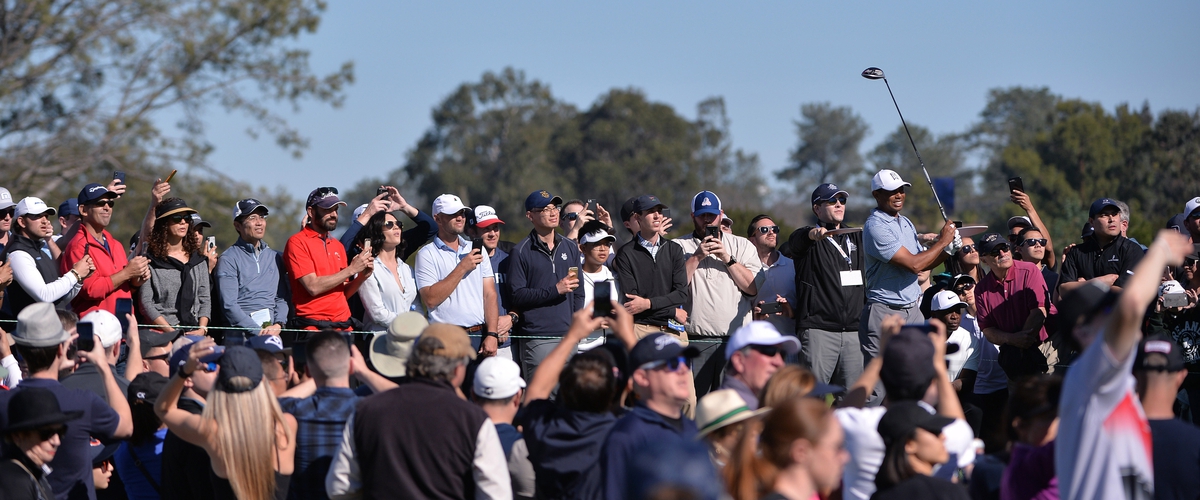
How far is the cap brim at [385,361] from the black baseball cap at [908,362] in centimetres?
224

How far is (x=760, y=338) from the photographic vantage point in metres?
4.66

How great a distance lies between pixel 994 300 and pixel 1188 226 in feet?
5.26

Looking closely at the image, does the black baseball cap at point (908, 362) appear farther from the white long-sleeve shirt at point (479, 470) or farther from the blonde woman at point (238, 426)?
the blonde woman at point (238, 426)

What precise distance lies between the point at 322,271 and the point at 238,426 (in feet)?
10.4

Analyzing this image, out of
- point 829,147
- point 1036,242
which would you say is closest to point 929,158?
point 829,147

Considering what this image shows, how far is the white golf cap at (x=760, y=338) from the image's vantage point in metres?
4.66

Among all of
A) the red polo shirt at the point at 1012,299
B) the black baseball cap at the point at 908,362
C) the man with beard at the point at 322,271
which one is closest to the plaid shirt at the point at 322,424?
the black baseball cap at the point at 908,362

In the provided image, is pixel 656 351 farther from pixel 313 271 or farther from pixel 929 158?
pixel 929 158

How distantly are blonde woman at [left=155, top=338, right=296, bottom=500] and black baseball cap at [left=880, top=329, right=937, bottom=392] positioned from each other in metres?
2.65

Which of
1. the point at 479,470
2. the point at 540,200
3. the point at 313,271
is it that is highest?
the point at 540,200

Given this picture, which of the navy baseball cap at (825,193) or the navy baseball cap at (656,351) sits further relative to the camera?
the navy baseball cap at (825,193)

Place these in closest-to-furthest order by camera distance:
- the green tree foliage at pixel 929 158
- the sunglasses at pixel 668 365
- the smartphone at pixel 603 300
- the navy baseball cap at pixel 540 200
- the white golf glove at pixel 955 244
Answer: the sunglasses at pixel 668 365 → the smartphone at pixel 603 300 → the white golf glove at pixel 955 244 → the navy baseball cap at pixel 540 200 → the green tree foliage at pixel 929 158

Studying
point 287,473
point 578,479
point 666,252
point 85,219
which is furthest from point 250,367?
point 666,252

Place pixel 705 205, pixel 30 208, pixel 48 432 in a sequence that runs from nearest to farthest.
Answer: pixel 48 432, pixel 30 208, pixel 705 205
